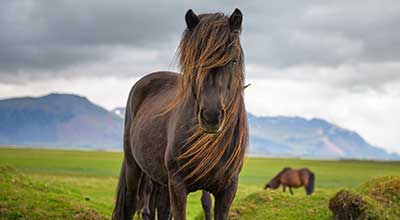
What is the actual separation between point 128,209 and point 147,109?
163 centimetres

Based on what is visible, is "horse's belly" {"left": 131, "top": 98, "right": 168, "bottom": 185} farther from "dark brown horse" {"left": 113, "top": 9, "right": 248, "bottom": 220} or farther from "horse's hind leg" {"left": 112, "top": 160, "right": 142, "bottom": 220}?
"horse's hind leg" {"left": 112, "top": 160, "right": 142, "bottom": 220}

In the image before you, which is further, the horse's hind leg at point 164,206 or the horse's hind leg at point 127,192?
the horse's hind leg at point 127,192

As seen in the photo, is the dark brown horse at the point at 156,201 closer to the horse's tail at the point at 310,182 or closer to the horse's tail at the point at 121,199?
the horse's tail at the point at 121,199

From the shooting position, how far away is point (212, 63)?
3.86 meters

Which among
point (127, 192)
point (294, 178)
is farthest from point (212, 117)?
point (294, 178)

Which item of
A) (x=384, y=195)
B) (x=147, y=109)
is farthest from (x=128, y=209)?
(x=384, y=195)

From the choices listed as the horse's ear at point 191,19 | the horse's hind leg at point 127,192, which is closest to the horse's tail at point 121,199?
the horse's hind leg at point 127,192

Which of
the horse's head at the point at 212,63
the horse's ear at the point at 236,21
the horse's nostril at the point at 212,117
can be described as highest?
the horse's ear at the point at 236,21

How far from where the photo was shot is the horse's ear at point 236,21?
4.16 metres

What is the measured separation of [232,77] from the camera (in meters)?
3.98

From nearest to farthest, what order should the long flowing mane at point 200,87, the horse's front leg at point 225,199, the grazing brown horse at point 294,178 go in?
1. the long flowing mane at point 200,87
2. the horse's front leg at point 225,199
3. the grazing brown horse at point 294,178

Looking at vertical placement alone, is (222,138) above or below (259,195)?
above

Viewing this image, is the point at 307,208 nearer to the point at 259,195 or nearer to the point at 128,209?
the point at 259,195

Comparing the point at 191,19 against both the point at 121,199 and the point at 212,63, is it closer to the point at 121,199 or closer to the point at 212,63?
the point at 212,63
